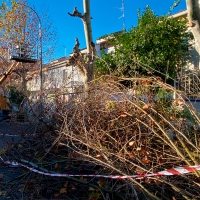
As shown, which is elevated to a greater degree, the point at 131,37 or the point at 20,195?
the point at 131,37

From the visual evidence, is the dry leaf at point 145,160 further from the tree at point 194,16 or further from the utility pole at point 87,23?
the utility pole at point 87,23

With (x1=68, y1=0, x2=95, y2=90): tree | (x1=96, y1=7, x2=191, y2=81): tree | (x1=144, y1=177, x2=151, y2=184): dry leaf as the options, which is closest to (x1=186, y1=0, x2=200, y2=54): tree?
(x1=144, y1=177, x2=151, y2=184): dry leaf

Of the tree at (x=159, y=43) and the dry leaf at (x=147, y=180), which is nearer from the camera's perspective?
the dry leaf at (x=147, y=180)

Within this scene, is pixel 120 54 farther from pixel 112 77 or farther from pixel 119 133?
pixel 119 133

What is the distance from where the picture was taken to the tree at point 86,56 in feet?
29.5

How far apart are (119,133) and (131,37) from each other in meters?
9.60

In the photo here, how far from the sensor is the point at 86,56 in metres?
9.55

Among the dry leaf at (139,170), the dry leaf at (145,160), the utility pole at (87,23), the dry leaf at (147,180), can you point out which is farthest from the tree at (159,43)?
the dry leaf at (147,180)

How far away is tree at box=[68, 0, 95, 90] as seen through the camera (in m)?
8.99

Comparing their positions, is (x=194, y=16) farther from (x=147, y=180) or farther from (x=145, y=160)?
(x=147, y=180)

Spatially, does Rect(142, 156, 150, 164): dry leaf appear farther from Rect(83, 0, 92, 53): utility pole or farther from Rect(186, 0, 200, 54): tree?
Rect(83, 0, 92, 53): utility pole

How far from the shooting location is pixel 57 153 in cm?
520

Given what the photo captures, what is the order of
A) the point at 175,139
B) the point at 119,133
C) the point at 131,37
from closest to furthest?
1. the point at 175,139
2. the point at 119,133
3. the point at 131,37

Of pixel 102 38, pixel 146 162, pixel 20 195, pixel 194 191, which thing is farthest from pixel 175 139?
pixel 102 38
